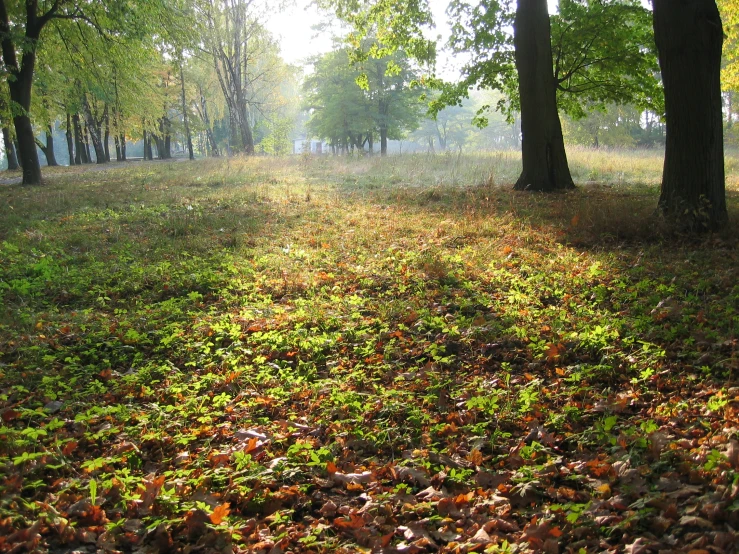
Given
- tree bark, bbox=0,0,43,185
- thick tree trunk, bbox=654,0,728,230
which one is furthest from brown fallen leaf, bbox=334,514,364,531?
tree bark, bbox=0,0,43,185

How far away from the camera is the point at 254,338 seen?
5.27 metres

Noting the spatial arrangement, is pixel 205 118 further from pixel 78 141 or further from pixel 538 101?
pixel 538 101

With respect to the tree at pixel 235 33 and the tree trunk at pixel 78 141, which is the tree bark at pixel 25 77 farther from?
the tree trunk at pixel 78 141

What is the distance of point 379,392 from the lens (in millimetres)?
4242

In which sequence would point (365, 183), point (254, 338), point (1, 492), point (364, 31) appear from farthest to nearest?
point (365, 183), point (364, 31), point (254, 338), point (1, 492)

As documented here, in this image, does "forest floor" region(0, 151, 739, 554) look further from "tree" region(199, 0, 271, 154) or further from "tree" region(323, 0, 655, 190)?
"tree" region(199, 0, 271, 154)

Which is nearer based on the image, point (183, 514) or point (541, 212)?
point (183, 514)

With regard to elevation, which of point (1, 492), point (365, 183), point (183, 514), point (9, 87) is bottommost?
point (183, 514)

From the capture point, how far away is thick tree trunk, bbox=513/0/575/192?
11953mm

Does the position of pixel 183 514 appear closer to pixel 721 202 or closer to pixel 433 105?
pixel 721 202

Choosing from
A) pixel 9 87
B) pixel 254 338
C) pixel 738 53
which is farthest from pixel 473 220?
pixel 9 87

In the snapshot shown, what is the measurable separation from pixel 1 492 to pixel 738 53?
76.9 ft

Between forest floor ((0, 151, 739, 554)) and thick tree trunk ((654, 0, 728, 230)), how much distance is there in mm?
423

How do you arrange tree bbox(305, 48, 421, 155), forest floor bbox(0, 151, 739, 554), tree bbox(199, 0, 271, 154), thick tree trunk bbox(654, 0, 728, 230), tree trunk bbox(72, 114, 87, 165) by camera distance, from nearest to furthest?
1. forest floor bbox(0, 151, 739, 554)
2. thick tree trunk bbox(654, 0, 728, 230)
3. tree bbox(199, 0, 271, 154)
4. tree bbox(305, 48, 421, 155)
5. tree trunk bbox(72, 114, 87, 165)
